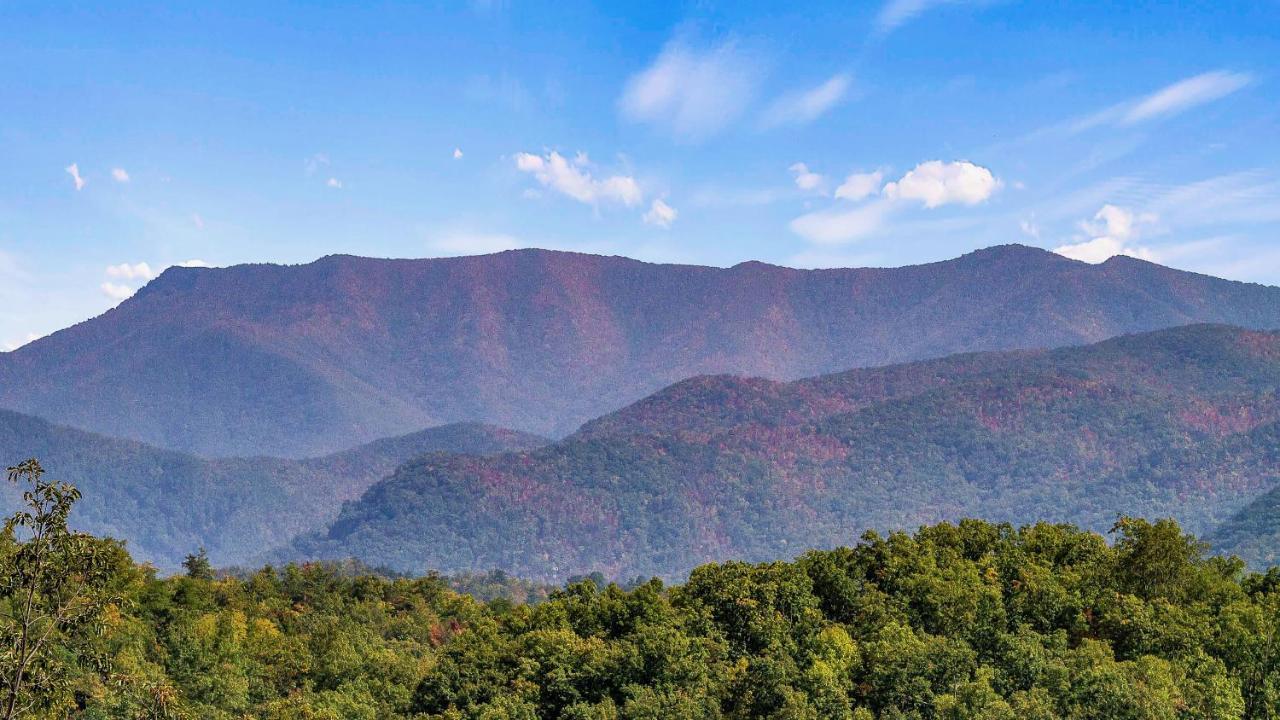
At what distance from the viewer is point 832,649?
230 feet

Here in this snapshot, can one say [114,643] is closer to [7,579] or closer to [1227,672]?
[7,579]

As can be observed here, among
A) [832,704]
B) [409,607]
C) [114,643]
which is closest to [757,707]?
[832,704]

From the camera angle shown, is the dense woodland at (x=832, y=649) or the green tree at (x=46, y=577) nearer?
the green tree at (x=46, y=577)

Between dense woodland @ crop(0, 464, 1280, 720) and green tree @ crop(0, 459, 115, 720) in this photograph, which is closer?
green tree @ crop(0, 459, 115, 720)

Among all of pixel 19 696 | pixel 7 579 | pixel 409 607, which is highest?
pixel 7 579

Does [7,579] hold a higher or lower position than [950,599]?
higher

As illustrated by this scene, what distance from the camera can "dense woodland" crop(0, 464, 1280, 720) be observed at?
2534 inches

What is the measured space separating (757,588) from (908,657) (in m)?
14.2

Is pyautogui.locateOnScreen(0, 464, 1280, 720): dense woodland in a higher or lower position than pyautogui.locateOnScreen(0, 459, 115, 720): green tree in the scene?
lower

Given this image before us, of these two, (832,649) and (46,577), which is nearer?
(46,577)

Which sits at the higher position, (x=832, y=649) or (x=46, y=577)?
(x=46, y=577)

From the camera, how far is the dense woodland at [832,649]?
6438cm

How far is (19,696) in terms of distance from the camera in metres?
32.8

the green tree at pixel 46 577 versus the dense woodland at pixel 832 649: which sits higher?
the green tree at pixel 46 577
